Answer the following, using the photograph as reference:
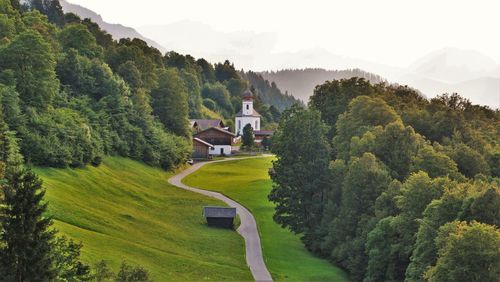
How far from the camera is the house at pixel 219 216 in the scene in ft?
182

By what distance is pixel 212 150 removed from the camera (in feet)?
415

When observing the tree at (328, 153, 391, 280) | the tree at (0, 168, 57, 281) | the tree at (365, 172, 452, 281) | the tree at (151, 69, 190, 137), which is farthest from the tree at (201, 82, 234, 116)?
the tree at (0, 168, 57, 281)

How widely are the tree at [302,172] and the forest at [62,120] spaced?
70.0 feet

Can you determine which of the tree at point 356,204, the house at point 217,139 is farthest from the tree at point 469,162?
the house at point 217,139

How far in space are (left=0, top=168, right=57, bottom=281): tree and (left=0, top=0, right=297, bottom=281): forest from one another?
34 millimetres

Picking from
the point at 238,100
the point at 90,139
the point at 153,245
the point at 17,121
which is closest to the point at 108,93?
the point at 90,139

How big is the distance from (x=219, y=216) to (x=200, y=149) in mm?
62990

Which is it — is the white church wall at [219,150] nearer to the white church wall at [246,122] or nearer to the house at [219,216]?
the white church wall at [246,122]

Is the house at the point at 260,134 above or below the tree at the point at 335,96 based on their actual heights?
below

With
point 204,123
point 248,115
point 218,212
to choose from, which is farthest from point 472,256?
point 248,115

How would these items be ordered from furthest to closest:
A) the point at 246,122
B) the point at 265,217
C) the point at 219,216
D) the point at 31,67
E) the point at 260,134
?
1. the point at 246,122
2. the point at 260,134
3. the point at 31,67
4. the point at 265,217
5. the point at 219,216

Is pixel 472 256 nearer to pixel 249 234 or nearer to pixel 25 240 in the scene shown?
pixel 25 240

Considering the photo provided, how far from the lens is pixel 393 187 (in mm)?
44719

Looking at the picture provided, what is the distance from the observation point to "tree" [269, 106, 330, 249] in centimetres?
5650
